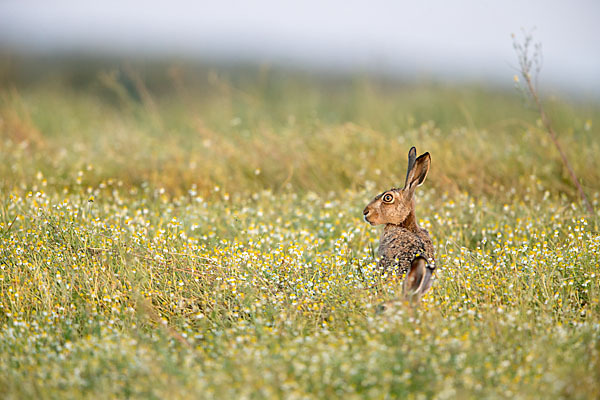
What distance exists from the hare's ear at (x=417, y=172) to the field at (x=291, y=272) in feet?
1.95

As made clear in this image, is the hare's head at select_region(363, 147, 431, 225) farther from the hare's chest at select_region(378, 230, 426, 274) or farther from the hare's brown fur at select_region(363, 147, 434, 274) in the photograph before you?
the hare's chest at select_region(378, 230, 426, 274)

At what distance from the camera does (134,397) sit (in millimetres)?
3252

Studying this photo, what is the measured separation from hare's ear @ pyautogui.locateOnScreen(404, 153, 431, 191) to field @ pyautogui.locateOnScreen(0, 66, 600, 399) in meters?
0.59

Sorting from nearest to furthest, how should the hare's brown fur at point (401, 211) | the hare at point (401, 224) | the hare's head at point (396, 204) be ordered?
the hare at point (401, 224) → the hare's brown fur at point (401, 211) → the hare's head at point (396, 204)

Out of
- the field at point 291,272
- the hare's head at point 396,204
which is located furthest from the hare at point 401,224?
the field at point 291,272

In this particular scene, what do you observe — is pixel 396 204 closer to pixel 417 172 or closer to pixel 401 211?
pixel 401 211

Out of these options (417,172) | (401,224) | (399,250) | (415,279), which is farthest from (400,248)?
(415,279)

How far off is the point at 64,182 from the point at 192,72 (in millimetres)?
12674

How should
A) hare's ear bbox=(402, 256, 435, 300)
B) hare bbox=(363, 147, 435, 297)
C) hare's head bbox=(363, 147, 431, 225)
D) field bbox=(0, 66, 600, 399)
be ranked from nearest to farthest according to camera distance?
field bbox=(0, 66, 600, 399) → hare's ear bbox=(402, 256, 435, 300) → hare bbox=(363, 147, 435, 297) → hare's head bbox=(363, 147, 431, 225)

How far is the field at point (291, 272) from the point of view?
3.36 meters

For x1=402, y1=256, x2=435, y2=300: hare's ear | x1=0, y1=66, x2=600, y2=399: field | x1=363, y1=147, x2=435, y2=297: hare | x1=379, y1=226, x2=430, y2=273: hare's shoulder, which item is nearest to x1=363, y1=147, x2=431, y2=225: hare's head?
x1=363, y1=147, x2=435, y2=297: hare

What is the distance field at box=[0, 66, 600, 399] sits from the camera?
3.36m

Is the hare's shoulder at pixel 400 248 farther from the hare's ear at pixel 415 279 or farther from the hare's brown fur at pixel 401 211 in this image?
the hare's ear at pixel 415 279

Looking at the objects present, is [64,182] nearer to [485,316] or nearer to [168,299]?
[168,299]
